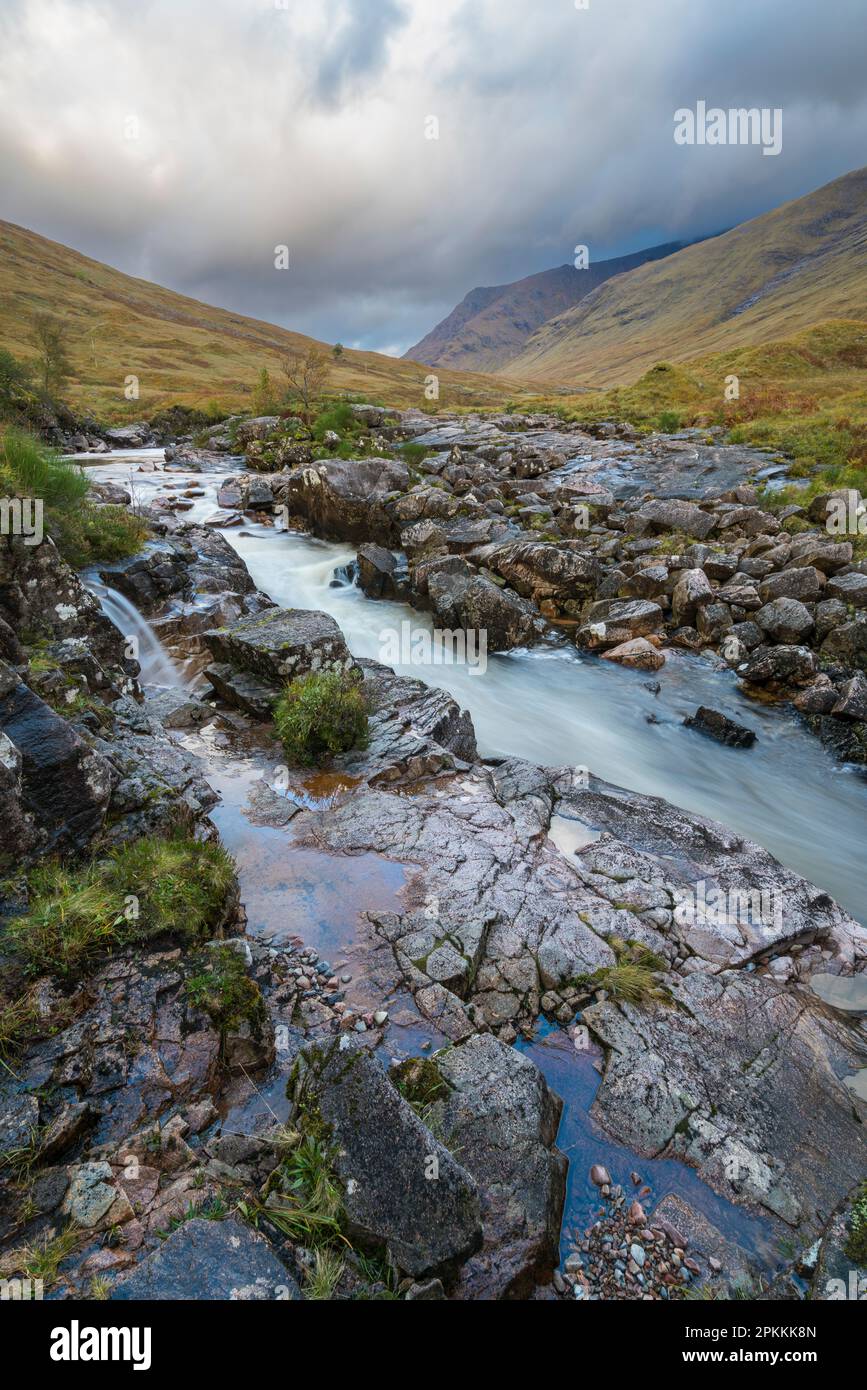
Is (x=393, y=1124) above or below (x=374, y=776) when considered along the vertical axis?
below

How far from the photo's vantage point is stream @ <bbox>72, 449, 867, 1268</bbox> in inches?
190

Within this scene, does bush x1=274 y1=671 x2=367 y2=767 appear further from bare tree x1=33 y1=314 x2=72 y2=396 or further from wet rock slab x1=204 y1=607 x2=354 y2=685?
bare tree x1=33 y1=314 x2=72 y2=396

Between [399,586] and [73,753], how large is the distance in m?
14.1

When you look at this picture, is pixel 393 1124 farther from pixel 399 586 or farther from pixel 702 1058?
pixel 399 586

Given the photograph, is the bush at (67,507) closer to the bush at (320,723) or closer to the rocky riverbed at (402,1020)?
the rocky riverbed at (402,1020)

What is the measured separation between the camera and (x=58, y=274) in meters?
161

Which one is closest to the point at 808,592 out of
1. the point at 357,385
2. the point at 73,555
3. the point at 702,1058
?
the point at 702,1058
